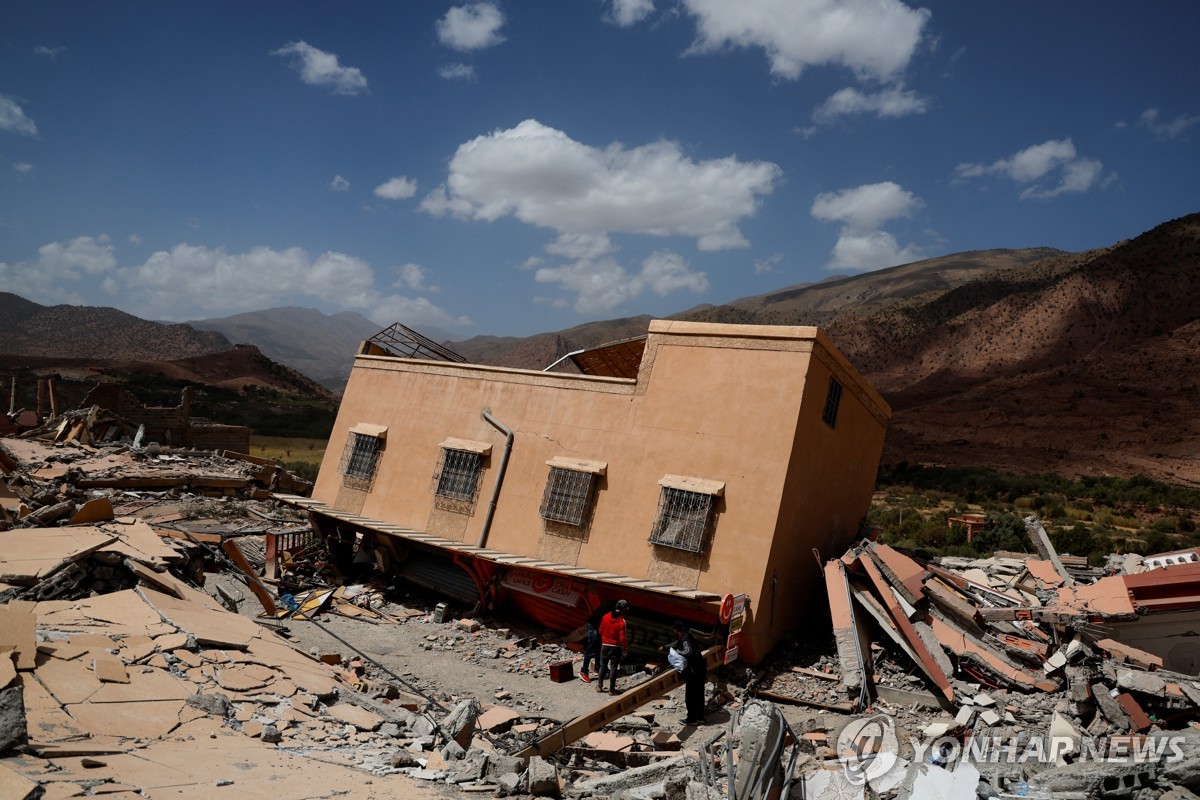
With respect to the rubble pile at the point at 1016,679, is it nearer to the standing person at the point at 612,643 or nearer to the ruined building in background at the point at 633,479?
the ruined building in background at the point at 633,479

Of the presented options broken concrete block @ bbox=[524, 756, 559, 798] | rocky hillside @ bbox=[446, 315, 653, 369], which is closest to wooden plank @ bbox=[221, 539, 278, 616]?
broken concrete block @ bbox=[524, 756, 559, 798]

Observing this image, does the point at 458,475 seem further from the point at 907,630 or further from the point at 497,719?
the point at 907,630

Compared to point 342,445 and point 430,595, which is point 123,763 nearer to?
point 430,595

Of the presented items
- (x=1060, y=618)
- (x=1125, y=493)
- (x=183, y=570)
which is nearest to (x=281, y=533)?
(x=183, y=570)

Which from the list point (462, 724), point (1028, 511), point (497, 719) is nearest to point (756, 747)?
point (462, 724)

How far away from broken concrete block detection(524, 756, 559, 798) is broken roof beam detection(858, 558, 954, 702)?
5.29 meters

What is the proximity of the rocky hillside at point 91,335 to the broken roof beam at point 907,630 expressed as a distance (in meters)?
114

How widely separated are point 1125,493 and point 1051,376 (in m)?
23.6

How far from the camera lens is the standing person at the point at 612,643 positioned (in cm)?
1091

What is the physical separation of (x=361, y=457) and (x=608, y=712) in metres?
10.2

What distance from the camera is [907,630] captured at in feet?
33.3

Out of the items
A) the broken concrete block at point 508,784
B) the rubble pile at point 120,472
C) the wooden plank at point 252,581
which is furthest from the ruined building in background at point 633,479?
the rubble pile at point 120,472

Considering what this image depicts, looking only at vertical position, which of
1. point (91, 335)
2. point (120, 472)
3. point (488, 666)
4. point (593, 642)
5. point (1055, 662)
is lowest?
point (488, 666)

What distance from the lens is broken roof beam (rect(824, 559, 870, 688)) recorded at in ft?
32.4
